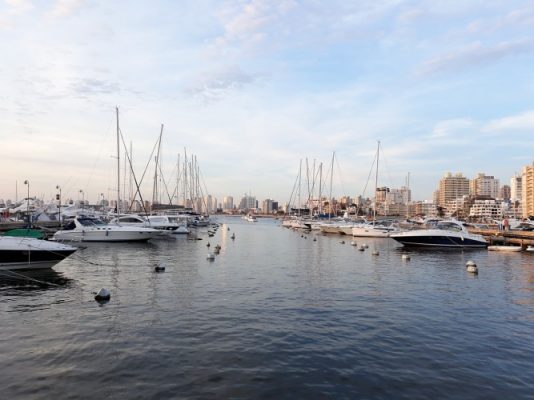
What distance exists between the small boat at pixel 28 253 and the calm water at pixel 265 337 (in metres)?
1.42

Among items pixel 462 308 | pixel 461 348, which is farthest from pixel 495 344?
pixel 462 308

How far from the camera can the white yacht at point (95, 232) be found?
4910cm

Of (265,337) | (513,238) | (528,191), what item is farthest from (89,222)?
(528,191)

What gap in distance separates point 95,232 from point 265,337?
1622 inches

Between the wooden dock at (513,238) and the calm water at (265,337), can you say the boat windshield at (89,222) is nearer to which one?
the calm water at (265,337)

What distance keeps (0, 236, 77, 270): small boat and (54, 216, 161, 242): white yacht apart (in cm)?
2330

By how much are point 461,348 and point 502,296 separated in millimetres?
10783

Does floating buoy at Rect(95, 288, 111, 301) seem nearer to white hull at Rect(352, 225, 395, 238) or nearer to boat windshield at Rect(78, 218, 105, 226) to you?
boat windshield at Rect(78, 218, 105, 226)

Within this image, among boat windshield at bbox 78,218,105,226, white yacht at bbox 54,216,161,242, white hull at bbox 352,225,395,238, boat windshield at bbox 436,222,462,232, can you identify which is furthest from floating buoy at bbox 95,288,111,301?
white hull at bbox 352,225,395,238

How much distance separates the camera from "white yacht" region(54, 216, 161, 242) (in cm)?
4910

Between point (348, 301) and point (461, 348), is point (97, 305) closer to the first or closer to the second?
point (348, 301)

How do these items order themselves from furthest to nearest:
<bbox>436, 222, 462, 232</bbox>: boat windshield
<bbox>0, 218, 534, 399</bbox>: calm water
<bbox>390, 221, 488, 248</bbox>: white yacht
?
<bbox>436, 222, 462, 232</bbox>: boat windshield < <bbox>390, 221, 488, 248</bbox>: white yacht < <bbox>0, 218, 534, 399</bbox>: calm water

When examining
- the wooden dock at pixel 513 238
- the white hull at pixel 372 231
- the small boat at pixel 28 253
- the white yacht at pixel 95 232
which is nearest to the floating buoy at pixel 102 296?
the small boat at pixel 28 253

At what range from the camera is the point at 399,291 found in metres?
23.3
